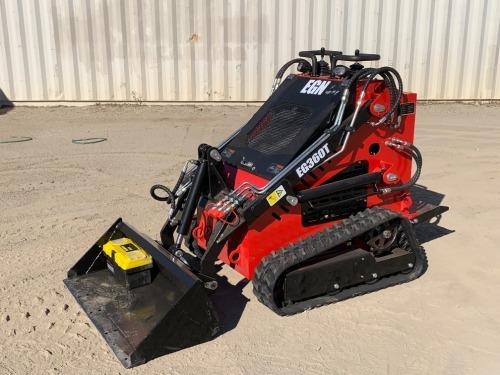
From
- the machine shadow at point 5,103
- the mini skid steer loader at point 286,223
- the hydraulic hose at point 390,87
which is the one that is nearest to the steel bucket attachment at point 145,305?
the mini skid steer loader at point 286,223

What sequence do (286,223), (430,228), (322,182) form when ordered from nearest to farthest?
(286,223)
(322,182)
(430,228)

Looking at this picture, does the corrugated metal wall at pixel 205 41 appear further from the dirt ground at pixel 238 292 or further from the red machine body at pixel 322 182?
the red machine body at pixel 322 182

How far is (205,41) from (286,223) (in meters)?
8.04

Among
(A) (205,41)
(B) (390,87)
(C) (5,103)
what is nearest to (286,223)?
(B) (390,87)

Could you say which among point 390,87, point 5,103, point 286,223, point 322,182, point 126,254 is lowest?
point 5,103

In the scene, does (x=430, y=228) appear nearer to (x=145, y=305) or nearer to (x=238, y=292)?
(x=238, y=292)

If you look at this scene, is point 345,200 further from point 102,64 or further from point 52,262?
point 102,64

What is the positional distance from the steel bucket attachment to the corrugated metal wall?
772cm

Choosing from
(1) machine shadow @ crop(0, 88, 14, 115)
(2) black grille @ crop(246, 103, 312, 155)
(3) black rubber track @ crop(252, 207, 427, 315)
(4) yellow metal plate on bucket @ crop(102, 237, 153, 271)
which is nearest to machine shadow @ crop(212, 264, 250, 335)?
(3) black rubber track @ crop(252, 207, 427, 315)

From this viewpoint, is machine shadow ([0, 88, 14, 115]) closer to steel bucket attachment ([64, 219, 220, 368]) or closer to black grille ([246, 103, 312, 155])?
steel bucket attachment ([64, 219, 220, 368])

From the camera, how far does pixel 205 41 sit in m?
11.5

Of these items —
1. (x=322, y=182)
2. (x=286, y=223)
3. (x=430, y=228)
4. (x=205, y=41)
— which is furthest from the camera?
(x=205, y=41)

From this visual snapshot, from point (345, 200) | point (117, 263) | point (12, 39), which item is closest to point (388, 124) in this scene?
point (345, 200)

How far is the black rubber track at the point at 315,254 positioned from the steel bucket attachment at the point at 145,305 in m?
0.43
